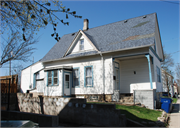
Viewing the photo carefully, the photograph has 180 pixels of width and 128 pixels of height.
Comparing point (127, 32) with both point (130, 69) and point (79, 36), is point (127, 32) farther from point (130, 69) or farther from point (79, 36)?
point (79, 36)

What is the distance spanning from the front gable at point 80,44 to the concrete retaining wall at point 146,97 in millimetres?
5885

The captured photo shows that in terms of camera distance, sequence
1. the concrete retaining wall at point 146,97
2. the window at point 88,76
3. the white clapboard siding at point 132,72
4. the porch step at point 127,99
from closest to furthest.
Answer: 1. the concrete retaining wall at point 146,97
2. the porch step at point 127,99
3. the white clapboard siding at point 132,72
4. the window at point 88,76

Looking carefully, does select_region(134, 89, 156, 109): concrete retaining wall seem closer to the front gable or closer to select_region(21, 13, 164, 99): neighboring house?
select_region(21, 13, 164, 99): neighboring house

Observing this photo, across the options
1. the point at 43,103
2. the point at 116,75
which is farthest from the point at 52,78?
the point at 43,103

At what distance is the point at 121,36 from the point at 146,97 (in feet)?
20.2

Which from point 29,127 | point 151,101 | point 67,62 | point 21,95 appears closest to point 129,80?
point 151,101

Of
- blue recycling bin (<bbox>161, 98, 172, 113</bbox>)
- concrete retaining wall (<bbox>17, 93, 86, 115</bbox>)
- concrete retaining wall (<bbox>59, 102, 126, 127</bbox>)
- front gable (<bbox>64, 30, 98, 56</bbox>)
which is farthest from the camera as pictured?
front gable (<bbox>64, 30, 98, 56</bbox>)

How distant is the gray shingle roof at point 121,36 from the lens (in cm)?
1311

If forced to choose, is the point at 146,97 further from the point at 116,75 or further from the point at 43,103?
the point at 43,103

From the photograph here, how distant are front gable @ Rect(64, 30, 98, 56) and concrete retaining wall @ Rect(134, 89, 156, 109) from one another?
5885 mm

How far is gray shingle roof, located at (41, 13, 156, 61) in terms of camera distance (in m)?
13.1

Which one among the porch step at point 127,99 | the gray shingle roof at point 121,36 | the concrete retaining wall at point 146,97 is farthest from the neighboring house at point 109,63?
the concrete retaining wall at point 146,97

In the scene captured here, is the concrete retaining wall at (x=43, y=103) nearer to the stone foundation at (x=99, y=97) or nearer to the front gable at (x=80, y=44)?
the stone foundation at (x=99, y=97)

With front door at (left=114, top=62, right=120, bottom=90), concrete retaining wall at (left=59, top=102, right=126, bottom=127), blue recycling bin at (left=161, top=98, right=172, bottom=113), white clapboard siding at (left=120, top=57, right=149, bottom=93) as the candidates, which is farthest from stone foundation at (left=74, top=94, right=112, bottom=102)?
concrete retaining wall at (left=59, top=102, right=126, bottom=127)
